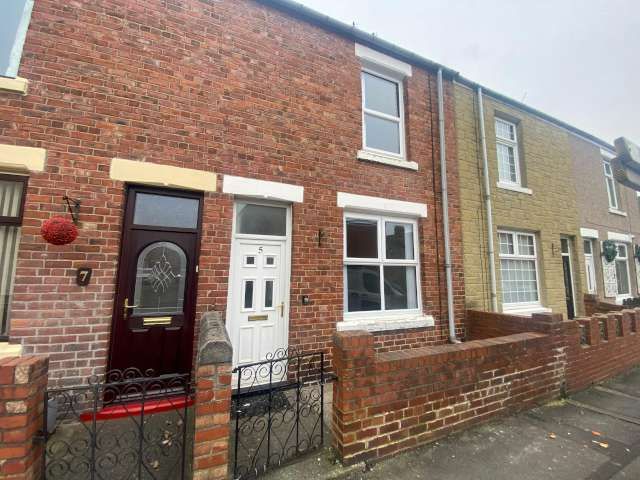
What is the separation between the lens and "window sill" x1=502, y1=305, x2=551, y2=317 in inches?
263

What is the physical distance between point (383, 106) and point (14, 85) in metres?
5.61

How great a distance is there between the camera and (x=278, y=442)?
2914 mm

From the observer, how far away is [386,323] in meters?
5.03

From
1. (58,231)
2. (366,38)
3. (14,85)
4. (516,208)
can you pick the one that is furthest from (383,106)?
(58,231)

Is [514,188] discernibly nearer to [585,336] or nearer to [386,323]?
[585,336]

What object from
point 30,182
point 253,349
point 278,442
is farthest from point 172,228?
point 278,442

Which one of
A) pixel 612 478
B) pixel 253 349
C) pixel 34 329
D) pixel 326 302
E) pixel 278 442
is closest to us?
pixel 612 478

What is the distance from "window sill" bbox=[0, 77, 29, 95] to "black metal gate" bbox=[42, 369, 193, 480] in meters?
3.38

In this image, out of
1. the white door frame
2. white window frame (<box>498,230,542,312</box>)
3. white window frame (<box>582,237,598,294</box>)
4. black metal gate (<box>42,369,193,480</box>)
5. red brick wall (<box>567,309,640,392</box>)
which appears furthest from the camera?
white window frame (<box>582,237,598,294</box>)

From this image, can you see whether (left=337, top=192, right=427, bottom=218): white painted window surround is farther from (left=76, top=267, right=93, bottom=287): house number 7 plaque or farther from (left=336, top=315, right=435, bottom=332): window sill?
(left=76, top=267, right=93, bottom=287): house number 7 plaque

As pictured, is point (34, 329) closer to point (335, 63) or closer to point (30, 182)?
point (30, 182)

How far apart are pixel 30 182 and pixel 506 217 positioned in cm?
854

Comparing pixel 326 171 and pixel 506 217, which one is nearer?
pixel 326 171

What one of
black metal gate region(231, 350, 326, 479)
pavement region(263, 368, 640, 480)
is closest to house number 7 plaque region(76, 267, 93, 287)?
black metal gate region(231, 350, 326, 479)
